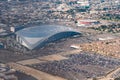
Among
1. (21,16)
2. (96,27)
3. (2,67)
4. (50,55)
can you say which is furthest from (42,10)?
(2,67)

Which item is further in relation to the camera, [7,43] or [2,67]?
[7,43]

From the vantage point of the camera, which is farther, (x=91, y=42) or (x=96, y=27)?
(x=96, y=27)

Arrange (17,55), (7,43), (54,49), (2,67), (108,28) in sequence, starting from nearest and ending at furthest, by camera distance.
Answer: (2,67) → (17,55) → (54,49) → (7,43) → (108,28)

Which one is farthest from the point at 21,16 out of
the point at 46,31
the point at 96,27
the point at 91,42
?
the point at 91,42

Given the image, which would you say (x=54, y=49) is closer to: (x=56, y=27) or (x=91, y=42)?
(x=91, y=42)

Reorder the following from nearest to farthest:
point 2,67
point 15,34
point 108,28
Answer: point 2,67 < point 15,34 < point 108,28

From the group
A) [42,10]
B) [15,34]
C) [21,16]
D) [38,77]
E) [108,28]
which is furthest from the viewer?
[42,10]

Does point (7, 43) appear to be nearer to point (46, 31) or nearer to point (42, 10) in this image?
point (46, 31)
